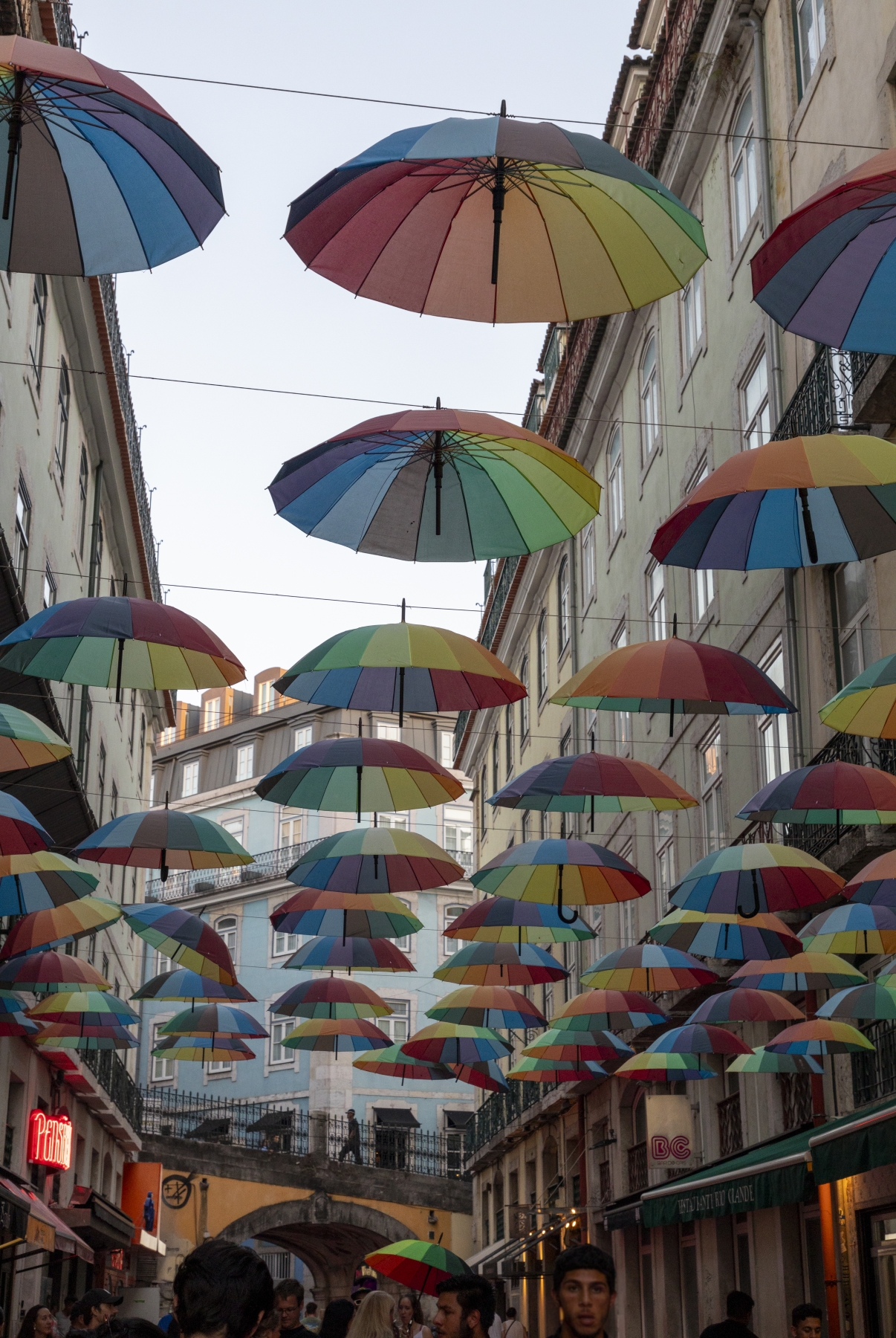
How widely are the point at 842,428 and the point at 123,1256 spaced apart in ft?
98.4

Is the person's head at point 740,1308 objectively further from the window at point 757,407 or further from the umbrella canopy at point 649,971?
the window at point 757,407

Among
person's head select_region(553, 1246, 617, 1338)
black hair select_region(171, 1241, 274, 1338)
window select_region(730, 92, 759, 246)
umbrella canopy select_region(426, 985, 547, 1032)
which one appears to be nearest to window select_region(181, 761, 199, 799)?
umbrella canopy select_region(426, 985, 547, 1032)

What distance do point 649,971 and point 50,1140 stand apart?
43.0 feet

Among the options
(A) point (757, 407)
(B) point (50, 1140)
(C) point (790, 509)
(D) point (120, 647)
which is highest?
(A) point (757, 407)

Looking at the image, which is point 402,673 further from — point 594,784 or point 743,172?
point 743,172

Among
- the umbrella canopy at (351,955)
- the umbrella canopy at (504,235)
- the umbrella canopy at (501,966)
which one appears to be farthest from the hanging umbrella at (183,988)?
the umbrella canopy at (504,235)

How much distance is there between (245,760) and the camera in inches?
2505


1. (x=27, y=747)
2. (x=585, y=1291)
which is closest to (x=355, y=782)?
(x=27, y=747)

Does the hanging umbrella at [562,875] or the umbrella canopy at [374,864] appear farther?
the umbrella canopy at [374,864]

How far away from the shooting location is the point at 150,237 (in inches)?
300

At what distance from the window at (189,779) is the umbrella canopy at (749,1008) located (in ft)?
164

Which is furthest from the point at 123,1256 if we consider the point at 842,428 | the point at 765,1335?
the point at 842,428

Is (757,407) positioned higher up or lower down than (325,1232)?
higher up

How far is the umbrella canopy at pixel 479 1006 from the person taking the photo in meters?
20.5
